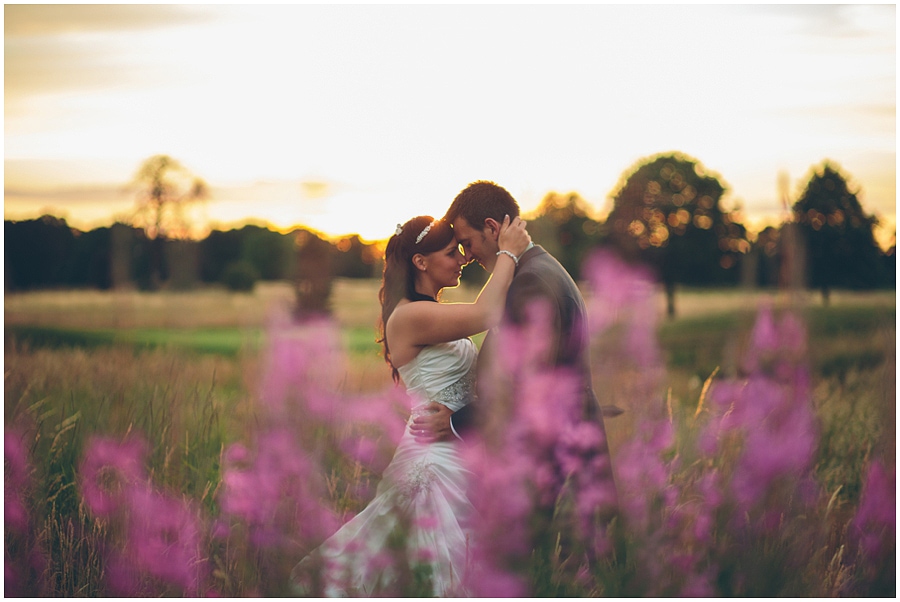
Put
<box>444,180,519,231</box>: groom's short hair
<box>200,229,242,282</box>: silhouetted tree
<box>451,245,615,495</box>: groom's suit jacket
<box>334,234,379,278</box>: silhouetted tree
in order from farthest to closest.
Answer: <box>334,234,379,278</box>: silhouetted tree < <box>200,229,242,282</box>: silhouetted tree < <box>444,180,519,231</box>: groom's short hair < <box>451,245,615,495</box>: groom's suit jacket

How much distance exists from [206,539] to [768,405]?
350 centimetres

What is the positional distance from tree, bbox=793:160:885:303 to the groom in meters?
4.99

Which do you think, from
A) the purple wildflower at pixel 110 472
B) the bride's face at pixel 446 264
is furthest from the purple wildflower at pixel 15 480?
the bride's face at pixel 446 264

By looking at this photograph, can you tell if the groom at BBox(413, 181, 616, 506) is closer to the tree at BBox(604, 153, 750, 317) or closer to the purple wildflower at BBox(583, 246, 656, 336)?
the purple wildflower at BBox(583, 246, 656, 336)

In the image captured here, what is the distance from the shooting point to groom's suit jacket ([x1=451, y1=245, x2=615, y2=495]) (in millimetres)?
3535

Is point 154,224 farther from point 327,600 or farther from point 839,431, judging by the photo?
point 839,431

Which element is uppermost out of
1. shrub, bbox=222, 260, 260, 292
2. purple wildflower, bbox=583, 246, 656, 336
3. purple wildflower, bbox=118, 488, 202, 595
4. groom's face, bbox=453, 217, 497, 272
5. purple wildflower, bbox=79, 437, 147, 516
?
groom's face, bbox=453, 217, 497, 272

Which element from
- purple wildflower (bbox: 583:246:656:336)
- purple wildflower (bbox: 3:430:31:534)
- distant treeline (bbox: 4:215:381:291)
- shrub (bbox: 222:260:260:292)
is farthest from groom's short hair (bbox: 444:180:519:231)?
shrub (bbox: 222:260:260:292)

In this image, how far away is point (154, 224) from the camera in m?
6.95

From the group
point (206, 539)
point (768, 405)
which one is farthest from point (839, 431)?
point (206, 539)

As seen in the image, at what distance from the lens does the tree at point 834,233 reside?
780 cm

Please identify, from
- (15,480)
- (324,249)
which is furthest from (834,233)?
(15,480)

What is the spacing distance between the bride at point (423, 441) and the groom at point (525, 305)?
0.23ft

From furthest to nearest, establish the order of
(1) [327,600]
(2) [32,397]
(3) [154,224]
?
(3) [154,224]
(2) [32,397]
(1) [327,600]
